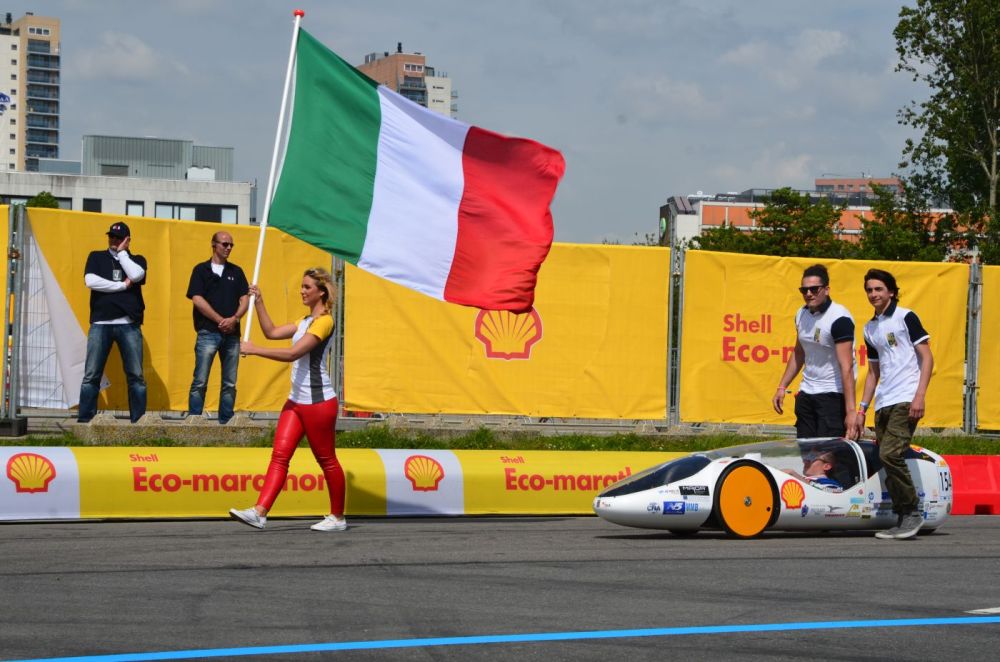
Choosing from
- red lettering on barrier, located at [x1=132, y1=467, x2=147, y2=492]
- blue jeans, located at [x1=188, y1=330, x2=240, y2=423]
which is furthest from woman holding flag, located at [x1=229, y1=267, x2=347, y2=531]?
blue jeans, located at [x1=188, y1=330, x2=240, y2=423]

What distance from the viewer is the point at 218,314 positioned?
13.6 metres

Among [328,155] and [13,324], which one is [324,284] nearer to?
[328,155]

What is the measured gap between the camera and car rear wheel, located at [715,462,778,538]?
939cm

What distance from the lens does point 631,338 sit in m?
15.4

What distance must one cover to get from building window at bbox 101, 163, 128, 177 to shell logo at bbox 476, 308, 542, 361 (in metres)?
102

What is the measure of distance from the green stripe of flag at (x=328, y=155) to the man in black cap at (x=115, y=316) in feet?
12.0

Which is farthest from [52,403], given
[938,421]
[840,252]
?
[840,252]

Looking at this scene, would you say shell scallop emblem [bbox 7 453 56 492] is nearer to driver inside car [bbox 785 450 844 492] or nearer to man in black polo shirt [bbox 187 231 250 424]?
man in black polo shirt [bbox 187 231 250 424]

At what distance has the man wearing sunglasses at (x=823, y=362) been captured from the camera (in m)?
10.2

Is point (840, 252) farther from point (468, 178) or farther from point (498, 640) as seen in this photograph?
point (498, 640)

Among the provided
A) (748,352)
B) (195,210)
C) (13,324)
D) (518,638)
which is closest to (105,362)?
(13,324)

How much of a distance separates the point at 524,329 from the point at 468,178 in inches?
194

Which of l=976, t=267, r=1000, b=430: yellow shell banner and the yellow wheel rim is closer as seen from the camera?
the yellow wheel rim

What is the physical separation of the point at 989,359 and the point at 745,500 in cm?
815
